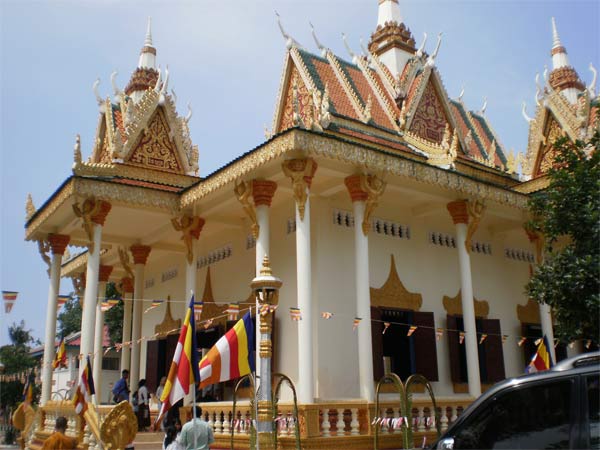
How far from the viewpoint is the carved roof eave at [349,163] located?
9422 millimetres

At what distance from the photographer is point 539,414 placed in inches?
122

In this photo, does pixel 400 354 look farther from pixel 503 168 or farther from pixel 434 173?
pixel 503 168

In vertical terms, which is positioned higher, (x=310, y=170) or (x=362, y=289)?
(x=310, y=170)

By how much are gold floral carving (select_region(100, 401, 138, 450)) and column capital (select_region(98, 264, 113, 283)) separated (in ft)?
36.6

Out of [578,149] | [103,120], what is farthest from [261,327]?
[103,120]

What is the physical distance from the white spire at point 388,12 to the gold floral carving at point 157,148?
23.3 ft

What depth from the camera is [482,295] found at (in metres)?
14.1

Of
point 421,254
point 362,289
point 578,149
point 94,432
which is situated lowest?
point 94,432

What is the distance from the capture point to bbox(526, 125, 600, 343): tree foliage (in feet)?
27.7

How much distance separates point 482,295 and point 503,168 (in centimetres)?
446

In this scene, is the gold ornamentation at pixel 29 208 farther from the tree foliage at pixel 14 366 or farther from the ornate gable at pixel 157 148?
the tree foliage at pixel 14 366

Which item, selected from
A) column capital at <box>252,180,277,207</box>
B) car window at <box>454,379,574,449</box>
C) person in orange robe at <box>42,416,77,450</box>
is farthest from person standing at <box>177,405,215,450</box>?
column capital at <box>252,180,277,207</box>

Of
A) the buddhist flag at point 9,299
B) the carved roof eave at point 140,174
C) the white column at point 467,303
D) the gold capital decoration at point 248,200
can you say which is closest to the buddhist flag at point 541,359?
the white column at point 467,303

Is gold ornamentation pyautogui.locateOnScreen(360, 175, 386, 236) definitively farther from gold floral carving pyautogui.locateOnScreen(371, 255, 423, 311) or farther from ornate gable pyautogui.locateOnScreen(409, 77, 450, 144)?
ornate gable pyautogui.locateOnScreen(409, 77, 450, 144)
